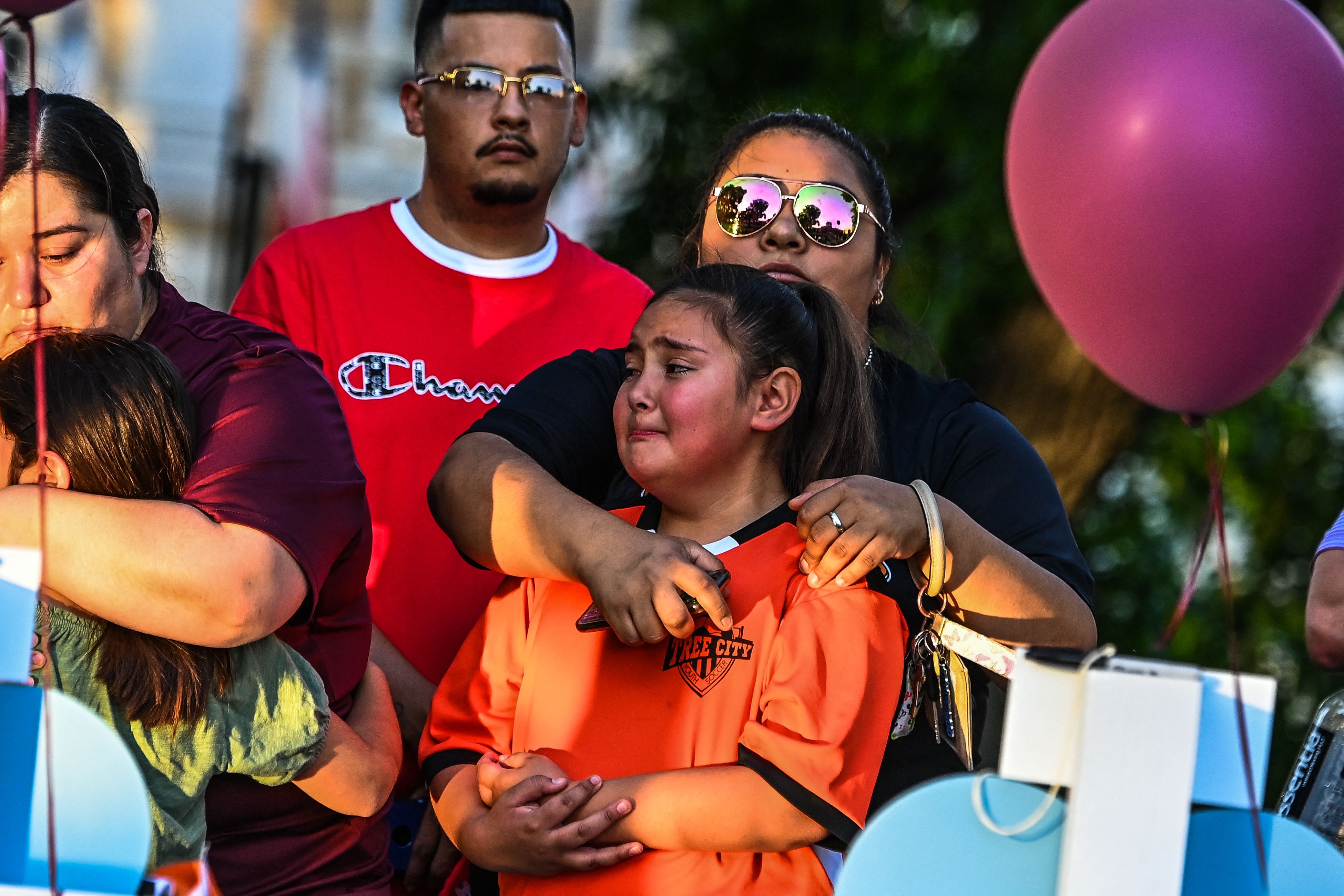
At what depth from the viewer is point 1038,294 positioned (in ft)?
16.2

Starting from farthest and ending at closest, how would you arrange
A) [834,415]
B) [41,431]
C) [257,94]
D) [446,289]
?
1. [257,94]
2. [446,289]
3. [834,415]
4. [41,431]

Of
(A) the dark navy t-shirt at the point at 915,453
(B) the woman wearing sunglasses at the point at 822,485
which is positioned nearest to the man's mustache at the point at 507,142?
(B) the woman wearing sunglasses at the point at 822,485

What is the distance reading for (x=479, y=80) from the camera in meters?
3.16

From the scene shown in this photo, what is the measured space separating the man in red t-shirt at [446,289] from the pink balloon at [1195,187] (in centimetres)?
134

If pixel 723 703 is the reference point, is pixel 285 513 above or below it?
above

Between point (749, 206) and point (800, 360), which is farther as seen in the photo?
point (749, 206)

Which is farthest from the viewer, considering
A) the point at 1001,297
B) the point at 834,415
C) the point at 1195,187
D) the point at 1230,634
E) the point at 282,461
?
the point at 1001,297

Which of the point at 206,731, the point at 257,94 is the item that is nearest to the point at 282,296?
the point at 206,731

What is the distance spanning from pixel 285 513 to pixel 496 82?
5.08 ft

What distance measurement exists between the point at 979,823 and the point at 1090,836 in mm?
101

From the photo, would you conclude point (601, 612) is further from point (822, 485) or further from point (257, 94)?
point (257, 94)

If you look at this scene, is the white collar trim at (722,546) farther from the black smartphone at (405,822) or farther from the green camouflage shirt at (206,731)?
the black smartphone at (405,822)

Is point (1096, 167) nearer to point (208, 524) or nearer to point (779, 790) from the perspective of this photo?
point (779, 790)

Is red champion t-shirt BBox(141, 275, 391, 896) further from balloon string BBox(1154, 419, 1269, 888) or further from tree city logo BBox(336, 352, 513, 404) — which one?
balloon string BBox(1154, 419, 1269, 888)
